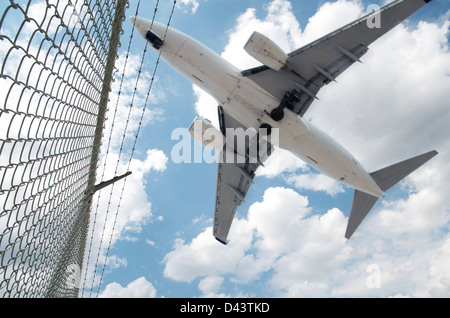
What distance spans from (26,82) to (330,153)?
1993 cm

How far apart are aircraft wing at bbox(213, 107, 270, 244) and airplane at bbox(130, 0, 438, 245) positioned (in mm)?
5306

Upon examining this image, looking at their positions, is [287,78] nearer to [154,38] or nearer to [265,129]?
[265,129]

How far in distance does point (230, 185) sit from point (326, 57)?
14.6 metres

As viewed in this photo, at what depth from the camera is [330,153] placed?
70.0 feet

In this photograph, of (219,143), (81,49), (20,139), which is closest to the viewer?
(20,139)

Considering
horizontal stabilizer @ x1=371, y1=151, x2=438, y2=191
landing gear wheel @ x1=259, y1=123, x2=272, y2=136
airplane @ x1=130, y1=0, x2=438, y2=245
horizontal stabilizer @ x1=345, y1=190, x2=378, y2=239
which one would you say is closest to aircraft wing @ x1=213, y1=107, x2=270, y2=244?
airplane @ x1=130, y1=0, x2=438, y2=245

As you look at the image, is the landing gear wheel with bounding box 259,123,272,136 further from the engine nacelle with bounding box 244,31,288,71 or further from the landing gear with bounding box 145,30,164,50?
the landing gear with bounding box 145,30,164,50

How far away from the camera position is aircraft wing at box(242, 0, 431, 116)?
18.8 metres

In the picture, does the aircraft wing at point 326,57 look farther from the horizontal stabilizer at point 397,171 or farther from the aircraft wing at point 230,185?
the horizontal stabilizer at point 397,171

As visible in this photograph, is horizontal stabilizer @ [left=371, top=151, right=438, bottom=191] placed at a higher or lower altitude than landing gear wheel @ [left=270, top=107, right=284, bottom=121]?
lower

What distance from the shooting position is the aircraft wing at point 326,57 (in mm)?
18828

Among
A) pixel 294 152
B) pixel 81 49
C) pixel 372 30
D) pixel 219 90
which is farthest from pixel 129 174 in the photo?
pixel 372 30

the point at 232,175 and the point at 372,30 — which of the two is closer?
the point at 372,30
